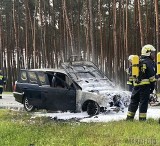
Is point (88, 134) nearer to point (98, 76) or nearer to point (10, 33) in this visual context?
point (98, 76)

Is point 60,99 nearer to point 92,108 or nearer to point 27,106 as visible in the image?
point 92,108

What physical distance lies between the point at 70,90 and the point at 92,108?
3.29 feet

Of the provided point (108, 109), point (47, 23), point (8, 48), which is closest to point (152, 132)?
point (108, 109)

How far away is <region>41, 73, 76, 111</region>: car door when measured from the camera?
488 inches

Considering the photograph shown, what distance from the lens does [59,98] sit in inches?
500

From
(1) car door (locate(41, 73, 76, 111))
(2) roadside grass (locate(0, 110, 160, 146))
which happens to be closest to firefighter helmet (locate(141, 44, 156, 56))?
(2) roadside grass (locate(0, 110, 160, 146))

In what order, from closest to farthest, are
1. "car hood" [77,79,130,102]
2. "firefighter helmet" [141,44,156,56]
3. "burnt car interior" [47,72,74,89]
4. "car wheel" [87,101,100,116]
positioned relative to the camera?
"firefighter helmet" [141,44,156,56]
"car wheel" [87,101,100,116]
"car hood" [77,79,130,102]
"burnt car interior" [47,72,74,89]

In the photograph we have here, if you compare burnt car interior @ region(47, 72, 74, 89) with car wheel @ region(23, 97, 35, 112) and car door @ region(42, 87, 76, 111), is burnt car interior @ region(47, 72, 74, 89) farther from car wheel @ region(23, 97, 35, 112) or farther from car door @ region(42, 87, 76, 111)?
car wheel @ region(23, 97, 35, 112)

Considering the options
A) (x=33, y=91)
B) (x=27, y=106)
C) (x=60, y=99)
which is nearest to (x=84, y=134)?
(x=60, y=99)

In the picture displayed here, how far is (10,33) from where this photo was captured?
4703 cm

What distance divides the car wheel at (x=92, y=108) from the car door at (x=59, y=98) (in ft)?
1.99

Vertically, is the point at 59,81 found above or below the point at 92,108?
above

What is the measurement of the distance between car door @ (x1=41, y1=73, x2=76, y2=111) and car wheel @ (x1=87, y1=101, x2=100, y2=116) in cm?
61

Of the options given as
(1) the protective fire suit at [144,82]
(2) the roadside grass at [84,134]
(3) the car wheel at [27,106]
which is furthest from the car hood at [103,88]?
(3) the car wheel at [27,106]
